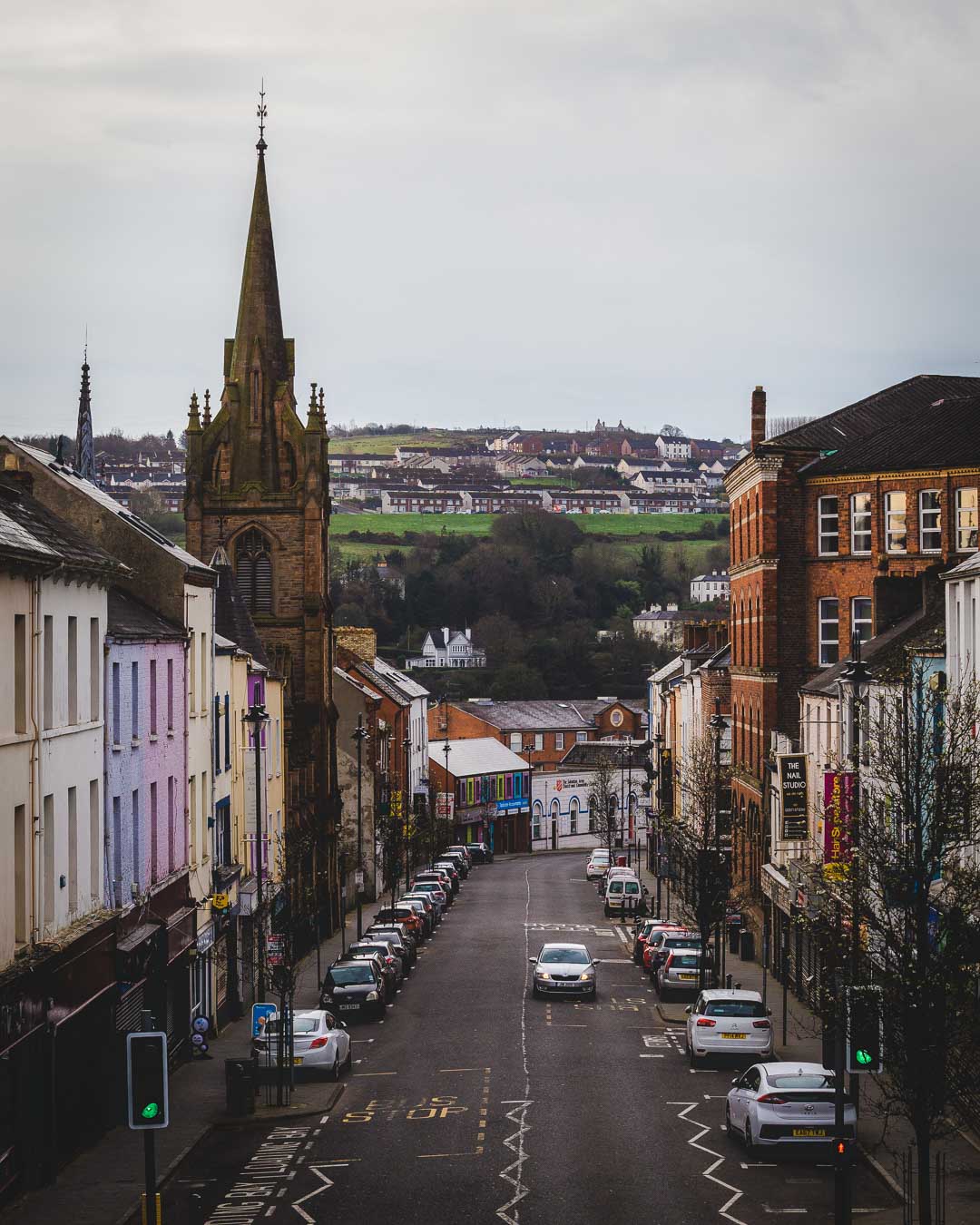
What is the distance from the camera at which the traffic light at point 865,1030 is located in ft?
75.1

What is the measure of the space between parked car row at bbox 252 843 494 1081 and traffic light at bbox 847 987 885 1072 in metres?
14.5

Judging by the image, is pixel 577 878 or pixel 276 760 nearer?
pixel 276 760

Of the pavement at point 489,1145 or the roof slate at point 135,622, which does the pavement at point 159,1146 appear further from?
the roof slate at point 135,622

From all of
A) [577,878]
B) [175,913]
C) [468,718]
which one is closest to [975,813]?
[175,913]

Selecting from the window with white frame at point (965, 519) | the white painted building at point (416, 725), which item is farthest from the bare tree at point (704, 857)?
the white painted building at point (416, 725)

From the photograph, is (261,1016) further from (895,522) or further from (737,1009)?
(895,522)

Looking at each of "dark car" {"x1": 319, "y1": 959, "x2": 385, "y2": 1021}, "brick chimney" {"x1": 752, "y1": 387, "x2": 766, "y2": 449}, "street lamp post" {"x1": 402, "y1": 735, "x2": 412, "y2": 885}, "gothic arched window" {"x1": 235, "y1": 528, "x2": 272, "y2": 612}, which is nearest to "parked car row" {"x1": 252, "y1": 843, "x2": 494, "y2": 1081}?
"dark car" {"x1": 319, "y1": 959, "x2": 385, "y2": 1021}

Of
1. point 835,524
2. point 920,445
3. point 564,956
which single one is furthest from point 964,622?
point 835,524

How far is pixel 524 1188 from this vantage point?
1019 inches

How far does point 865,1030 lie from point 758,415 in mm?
47361

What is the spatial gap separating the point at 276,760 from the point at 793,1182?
3646 centimetres

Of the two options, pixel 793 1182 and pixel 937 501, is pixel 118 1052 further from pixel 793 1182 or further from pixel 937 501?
pixel 937 501

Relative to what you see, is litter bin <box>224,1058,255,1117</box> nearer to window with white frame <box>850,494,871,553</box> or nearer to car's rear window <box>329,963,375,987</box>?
car's rear window <box>329,963,375,987</box>

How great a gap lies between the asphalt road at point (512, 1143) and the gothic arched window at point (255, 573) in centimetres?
3426
